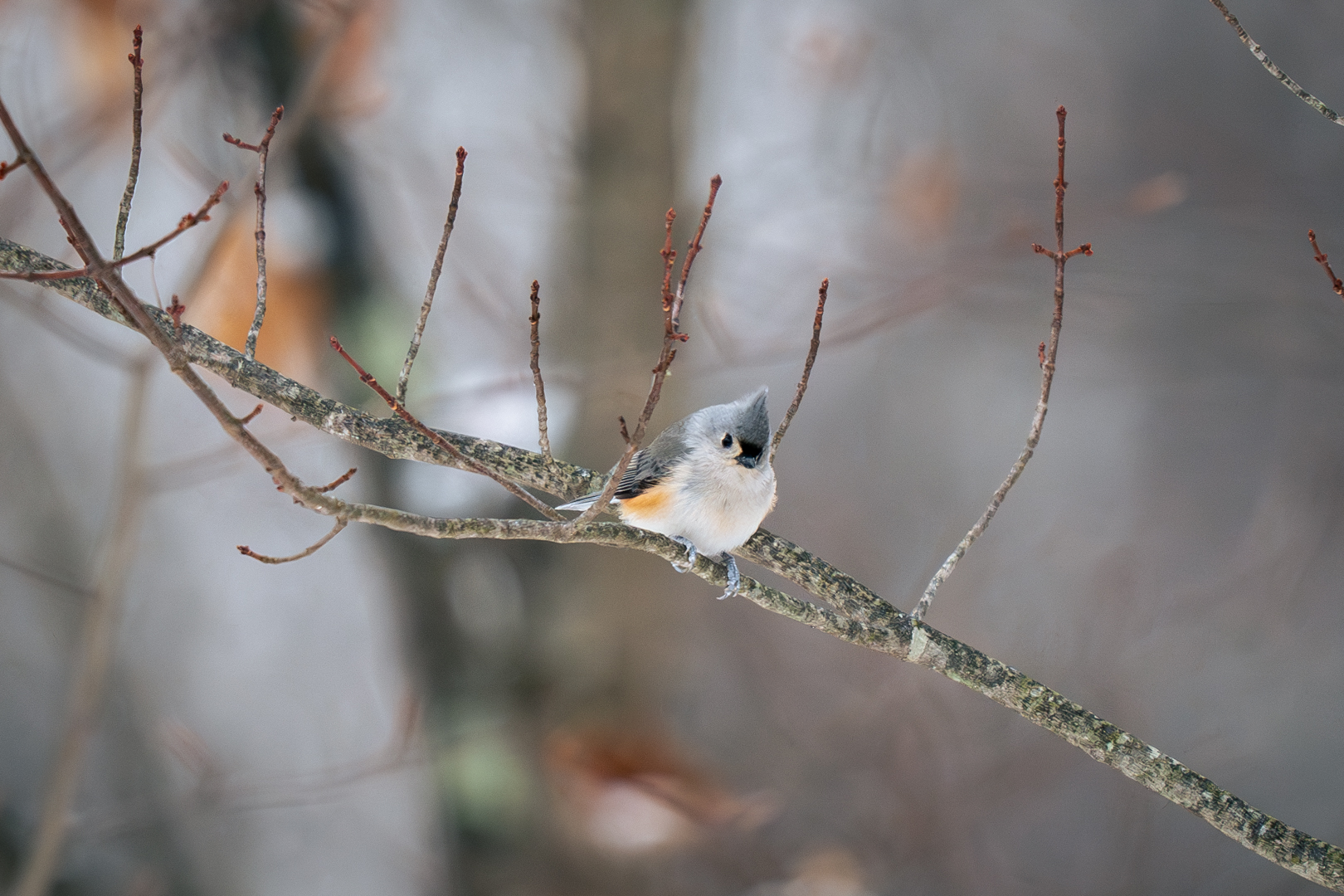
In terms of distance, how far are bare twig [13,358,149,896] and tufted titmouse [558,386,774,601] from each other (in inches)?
46.5

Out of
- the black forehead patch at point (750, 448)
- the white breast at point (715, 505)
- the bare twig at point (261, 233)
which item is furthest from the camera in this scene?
the black forehead patch at point (750, 448)

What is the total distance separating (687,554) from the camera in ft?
4.73

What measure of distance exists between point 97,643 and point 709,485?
1.50 metres

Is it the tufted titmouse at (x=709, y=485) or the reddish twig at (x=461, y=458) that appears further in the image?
the tufted titmouse at (x=709, y=485)

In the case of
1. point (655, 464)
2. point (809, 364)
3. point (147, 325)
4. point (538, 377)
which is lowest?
point (147, 325)

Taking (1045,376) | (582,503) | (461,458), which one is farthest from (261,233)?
(1045,376)

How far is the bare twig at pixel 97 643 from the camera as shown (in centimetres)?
207

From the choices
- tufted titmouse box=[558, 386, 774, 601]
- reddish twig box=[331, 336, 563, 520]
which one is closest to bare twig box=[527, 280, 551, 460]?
reddish twig box=[331, 336, 563, 520]

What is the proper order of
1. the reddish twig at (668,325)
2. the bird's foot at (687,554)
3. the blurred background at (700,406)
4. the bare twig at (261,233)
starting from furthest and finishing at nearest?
1. the blurred background at (700,406)
2. the bird's foot at (687,554)
3. the bare twig at (261,233)
4. the reddish twig at (668,325)

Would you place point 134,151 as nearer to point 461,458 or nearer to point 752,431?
point 461,458

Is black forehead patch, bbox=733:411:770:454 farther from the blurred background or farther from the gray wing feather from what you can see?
the blurred background

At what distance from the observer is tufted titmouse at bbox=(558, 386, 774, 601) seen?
4.90ft

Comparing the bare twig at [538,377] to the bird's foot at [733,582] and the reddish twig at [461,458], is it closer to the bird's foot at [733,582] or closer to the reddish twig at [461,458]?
the reddish twig at [461,458]

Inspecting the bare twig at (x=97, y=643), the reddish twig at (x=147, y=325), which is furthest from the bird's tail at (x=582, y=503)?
the bare twig at (x=97, y=643)
